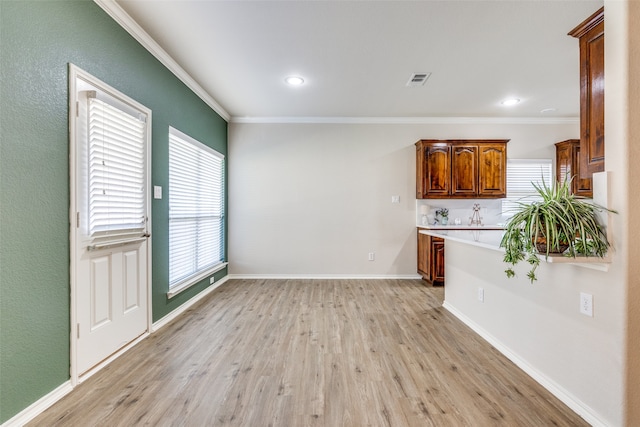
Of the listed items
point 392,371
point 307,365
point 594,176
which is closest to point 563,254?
point 594,176

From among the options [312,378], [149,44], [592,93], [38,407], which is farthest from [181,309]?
[592,93]

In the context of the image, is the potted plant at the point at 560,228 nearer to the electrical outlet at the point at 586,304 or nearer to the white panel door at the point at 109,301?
the electrical outlet at the point at 586,304

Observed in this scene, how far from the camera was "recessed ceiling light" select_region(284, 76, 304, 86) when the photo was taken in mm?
3303

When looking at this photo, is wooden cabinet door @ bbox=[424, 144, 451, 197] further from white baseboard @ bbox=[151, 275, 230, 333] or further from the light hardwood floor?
white baseboard @ bbox=[151, 275, 230, 333]

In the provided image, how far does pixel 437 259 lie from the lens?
4238mm

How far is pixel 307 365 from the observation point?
2.12 m

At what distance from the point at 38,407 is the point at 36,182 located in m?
1.28

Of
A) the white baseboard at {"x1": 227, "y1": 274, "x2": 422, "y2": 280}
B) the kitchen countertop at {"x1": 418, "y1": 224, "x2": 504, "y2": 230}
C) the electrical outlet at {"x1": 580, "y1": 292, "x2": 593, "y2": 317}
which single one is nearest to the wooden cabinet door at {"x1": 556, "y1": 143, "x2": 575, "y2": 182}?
the kitchen countertop at {"x1": 418, "y1": 224, "x2": 504, "y2": 230}

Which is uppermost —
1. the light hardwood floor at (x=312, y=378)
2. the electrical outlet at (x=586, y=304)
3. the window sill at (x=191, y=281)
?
the electrical outlet at (x=586, y=304)

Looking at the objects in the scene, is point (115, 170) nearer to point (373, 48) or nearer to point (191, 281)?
point (191, 281)

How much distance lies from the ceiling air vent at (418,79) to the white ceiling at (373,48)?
0.07 metres

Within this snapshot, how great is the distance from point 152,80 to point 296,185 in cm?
254

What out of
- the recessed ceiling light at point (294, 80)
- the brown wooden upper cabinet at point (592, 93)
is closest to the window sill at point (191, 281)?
the recessed ceiling light at point (294, 80)

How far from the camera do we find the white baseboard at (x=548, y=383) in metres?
1.54
